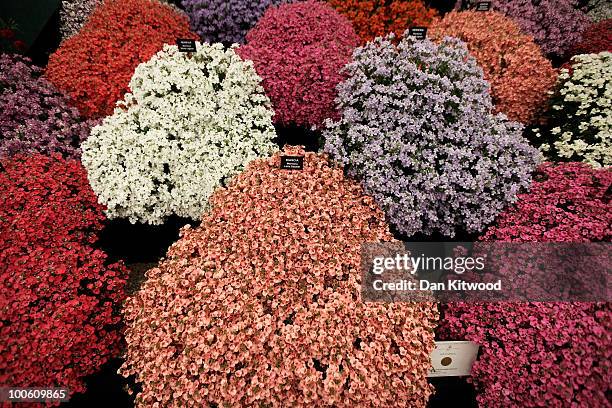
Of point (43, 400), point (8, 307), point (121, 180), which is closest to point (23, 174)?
point (121, 180)

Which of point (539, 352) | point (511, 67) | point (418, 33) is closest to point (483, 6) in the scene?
point (511, 67)

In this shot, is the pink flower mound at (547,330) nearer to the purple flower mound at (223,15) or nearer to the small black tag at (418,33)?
the small black tag at (418,33)

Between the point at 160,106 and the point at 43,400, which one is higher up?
the point at 160,106

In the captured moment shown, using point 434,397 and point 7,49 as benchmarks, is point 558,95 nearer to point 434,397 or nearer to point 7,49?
point 434,397

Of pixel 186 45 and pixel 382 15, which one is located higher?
pixel 382 15

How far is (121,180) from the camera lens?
3529mm

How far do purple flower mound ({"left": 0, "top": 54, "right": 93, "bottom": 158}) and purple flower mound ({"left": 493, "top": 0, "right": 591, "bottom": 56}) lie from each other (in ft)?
18.8

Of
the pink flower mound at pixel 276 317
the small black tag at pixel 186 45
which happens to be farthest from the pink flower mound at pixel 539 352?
the small black tag at pixel 186 45

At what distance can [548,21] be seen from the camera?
543cm

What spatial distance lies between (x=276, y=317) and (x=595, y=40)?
5803mm

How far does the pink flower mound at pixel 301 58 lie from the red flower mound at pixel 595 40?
10.8 ft

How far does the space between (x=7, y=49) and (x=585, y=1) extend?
8.88m

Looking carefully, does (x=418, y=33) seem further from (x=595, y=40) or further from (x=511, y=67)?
(x=595, y=40)

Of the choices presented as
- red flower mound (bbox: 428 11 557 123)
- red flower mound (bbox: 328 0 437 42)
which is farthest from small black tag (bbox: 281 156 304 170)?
red flower mound (bbox: 328 0 437 42)
